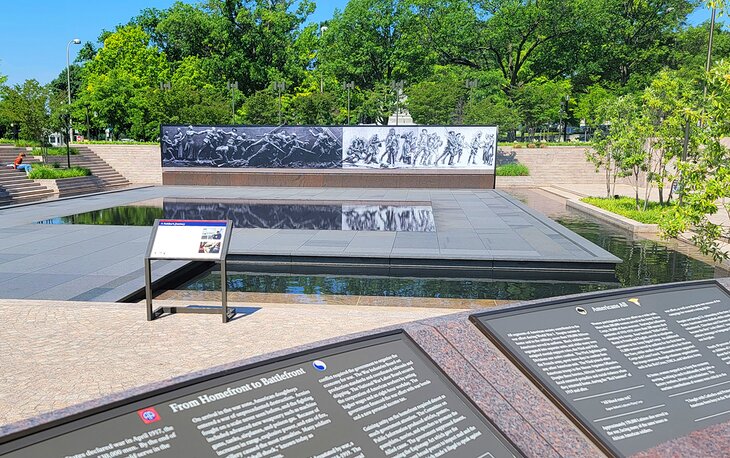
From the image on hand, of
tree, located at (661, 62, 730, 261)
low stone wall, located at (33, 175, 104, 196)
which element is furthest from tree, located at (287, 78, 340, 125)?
tree, located at (661, 62, 730, 261)

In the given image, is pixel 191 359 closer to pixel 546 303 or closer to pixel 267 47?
pixel 546 303

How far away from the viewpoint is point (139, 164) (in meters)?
33.0

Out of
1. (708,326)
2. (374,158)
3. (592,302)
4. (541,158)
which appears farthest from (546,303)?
(541,158)

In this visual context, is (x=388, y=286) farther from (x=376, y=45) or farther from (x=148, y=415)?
(x=376, y=45)

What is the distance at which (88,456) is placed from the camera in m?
2.01

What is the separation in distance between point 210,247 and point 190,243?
247 mm

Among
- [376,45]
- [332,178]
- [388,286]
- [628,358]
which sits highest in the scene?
[376,45]

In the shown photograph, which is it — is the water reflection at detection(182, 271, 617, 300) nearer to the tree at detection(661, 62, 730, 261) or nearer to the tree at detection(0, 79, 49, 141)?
the tree at detection(661, 62, 730, 261)

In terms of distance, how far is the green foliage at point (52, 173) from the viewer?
25.8m

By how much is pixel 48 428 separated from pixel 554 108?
5075 cm

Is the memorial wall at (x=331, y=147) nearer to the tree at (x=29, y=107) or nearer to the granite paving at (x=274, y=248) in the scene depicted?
the tree at (x=29, y=107)

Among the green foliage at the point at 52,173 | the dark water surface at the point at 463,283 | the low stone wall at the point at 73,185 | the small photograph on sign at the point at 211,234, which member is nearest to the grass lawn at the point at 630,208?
the dark water surface at the point at 463,283

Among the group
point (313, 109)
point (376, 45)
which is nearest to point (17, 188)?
point (313, 109)

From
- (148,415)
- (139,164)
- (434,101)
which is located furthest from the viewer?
Result: (434,101)
